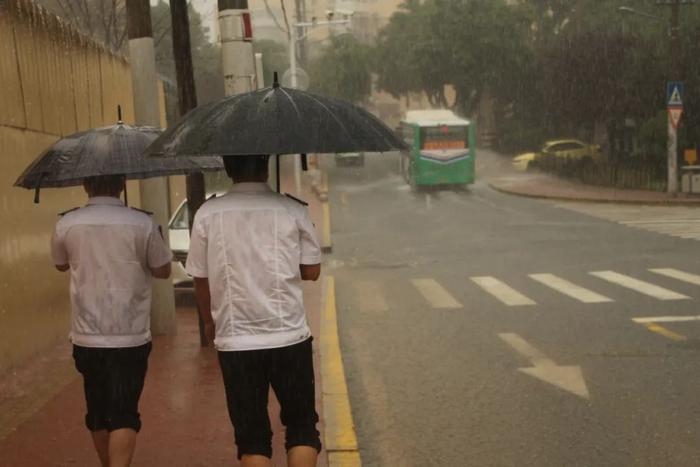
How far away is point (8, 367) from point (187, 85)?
9.43ft

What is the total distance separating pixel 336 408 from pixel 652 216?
20554mm

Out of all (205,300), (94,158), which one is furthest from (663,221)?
(205,300)

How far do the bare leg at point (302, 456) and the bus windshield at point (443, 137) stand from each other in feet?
120

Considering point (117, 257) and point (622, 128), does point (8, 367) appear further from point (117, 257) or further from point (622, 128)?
point (622, 128)

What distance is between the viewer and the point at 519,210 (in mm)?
30062

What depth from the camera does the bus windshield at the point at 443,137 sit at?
1593 inches

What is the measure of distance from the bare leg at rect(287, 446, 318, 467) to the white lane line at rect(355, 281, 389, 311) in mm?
8264

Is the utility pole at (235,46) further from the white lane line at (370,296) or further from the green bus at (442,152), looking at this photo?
the green bus at (442,152)

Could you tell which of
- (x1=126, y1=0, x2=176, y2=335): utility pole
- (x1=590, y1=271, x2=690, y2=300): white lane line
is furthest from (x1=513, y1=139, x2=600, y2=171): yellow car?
(x1=126, y1=0, x2=176, y2=335): utility pole

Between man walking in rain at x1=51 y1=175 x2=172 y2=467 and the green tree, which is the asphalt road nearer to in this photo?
man walking in rain at x1=51 y1=175 x2=172 y2=467

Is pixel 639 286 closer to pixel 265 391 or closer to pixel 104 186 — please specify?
pixel 104 186

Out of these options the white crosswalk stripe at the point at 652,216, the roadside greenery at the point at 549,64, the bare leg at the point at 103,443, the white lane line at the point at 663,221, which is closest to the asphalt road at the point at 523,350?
the white crosswalk stripe at the point at 652,216

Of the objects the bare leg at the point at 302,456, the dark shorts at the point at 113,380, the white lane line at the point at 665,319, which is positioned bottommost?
the white lane line at the point at 665,319

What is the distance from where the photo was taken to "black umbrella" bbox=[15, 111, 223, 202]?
4.89 metres
